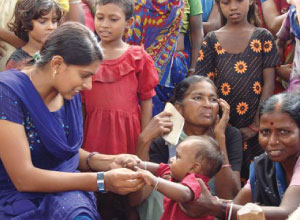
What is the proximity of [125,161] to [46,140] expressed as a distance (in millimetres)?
524

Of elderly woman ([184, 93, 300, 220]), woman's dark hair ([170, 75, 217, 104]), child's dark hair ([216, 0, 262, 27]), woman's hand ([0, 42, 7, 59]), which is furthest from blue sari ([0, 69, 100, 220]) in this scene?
child's dark hair ([216, 0, 262, 27])

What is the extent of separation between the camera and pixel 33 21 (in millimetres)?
4016

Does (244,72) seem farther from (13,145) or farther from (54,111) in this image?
A: (13,145)

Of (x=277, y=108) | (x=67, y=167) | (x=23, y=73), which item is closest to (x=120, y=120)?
(x=67, y=167)

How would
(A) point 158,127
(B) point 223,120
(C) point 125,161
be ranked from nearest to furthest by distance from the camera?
(C) point 125,161 < (A) point 158,127 < (B) point 223,120

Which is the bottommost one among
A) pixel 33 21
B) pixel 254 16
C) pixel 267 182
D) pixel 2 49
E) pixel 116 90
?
pixel 267 182

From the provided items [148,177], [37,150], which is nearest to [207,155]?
[148,177]

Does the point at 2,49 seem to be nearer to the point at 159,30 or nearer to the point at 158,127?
the point at 159,30

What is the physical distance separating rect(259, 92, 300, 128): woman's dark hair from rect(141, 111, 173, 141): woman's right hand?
2.62 feet

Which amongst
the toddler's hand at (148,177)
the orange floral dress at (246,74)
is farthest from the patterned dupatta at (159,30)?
the toddler's hand at (148,177)

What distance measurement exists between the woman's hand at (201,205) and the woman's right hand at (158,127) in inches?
33.7

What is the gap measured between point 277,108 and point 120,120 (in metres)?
1.24

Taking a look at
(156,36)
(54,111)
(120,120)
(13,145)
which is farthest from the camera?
(156,36)

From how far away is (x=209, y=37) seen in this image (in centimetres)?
439
